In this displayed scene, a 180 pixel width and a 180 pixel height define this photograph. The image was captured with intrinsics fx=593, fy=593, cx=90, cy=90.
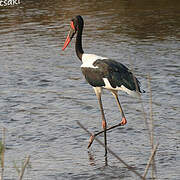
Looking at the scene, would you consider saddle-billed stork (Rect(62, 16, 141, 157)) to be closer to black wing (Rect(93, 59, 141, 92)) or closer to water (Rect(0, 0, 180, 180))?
black wing (Rect(93, 59, 141, 92))

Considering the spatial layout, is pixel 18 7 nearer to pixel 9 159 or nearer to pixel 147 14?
pixel 147 14

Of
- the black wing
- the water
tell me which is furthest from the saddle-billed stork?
the water

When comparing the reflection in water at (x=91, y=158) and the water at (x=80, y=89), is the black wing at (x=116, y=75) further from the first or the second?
the reflection in water at (x=91, y=158)

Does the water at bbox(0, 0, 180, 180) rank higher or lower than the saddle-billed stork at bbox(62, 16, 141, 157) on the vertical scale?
lower

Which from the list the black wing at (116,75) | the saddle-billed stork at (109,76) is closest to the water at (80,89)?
the saddle-billed stork at (109,76)

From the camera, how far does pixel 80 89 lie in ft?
33.1

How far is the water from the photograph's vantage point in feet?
22.2

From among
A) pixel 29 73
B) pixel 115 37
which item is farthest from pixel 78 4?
pixel 29 73

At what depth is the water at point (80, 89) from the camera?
6766mm

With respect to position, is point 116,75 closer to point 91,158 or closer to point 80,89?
point 91,158

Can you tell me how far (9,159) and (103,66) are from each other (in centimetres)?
163

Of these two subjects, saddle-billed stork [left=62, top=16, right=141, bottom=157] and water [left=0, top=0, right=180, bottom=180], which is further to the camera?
saddle-billed stork [left=62, top=16, right=141, bottom=157]

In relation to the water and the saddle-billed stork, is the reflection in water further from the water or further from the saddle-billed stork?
the saddle-billed stork

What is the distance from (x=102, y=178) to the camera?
6.29 m
